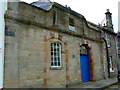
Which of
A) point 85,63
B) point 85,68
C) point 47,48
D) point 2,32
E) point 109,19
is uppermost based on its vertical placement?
point 109,19

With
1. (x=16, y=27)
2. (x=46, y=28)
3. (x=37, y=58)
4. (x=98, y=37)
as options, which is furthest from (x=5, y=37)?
(x=98, y=37)

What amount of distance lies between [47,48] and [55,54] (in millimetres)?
879

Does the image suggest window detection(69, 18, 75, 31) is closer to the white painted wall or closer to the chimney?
the white painted wall

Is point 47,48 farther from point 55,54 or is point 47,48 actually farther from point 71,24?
point 71,24

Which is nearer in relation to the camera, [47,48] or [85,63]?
[47,48]

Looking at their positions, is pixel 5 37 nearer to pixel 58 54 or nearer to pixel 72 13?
pixel 58 54

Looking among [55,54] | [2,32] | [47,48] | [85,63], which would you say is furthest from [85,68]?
[2,32]

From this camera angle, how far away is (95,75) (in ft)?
39.9

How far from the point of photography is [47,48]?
8328mm

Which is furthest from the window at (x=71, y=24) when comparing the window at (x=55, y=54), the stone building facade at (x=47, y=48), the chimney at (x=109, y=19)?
the chimney at (x=109, y=19)

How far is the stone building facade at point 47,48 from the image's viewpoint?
6727 millimetres

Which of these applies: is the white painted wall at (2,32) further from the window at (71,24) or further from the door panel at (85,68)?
the door panel at (85,68)

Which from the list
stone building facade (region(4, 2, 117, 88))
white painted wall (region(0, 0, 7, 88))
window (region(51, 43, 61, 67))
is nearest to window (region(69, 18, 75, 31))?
stone building facade (region(4, 2, 117, 88))

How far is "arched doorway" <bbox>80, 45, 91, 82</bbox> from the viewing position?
11.3 m
